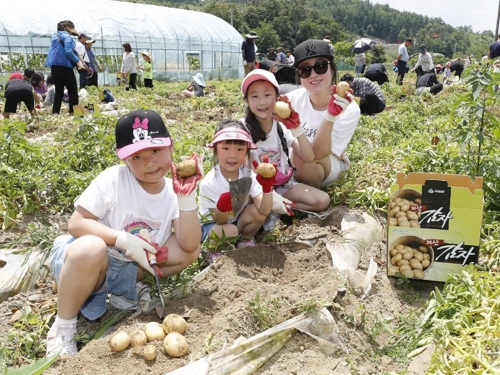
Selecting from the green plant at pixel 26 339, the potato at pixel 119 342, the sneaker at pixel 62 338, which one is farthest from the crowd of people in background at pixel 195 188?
the potato at pixel 119 342

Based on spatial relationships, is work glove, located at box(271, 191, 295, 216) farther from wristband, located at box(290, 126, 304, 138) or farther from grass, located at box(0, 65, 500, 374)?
wristband, located at box(290, 126, 304, 138)

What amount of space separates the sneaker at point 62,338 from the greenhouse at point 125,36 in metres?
15.5

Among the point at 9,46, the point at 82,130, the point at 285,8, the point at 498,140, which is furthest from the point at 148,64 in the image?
the point at 285,8

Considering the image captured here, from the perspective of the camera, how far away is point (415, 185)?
2.67 m

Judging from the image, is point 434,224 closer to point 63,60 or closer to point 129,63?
point 63,60

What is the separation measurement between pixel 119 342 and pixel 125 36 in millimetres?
21157

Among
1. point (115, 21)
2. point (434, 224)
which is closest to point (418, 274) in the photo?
point (434, 224)

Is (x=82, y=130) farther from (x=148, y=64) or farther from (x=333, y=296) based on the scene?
(x=148, y=64)

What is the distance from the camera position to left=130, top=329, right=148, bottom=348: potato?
198 cm

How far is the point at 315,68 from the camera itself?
356 centimetres

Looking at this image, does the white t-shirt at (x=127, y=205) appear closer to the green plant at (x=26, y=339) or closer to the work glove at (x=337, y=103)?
the green plant at (x=26, y=339)

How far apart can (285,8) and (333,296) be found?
94104mm

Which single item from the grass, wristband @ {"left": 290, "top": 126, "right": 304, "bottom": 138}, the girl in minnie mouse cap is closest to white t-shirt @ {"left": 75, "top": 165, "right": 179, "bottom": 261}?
the girl in minnie mouse cap

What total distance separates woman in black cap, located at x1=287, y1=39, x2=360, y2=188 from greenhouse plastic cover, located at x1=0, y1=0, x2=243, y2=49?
16466 millimetres
